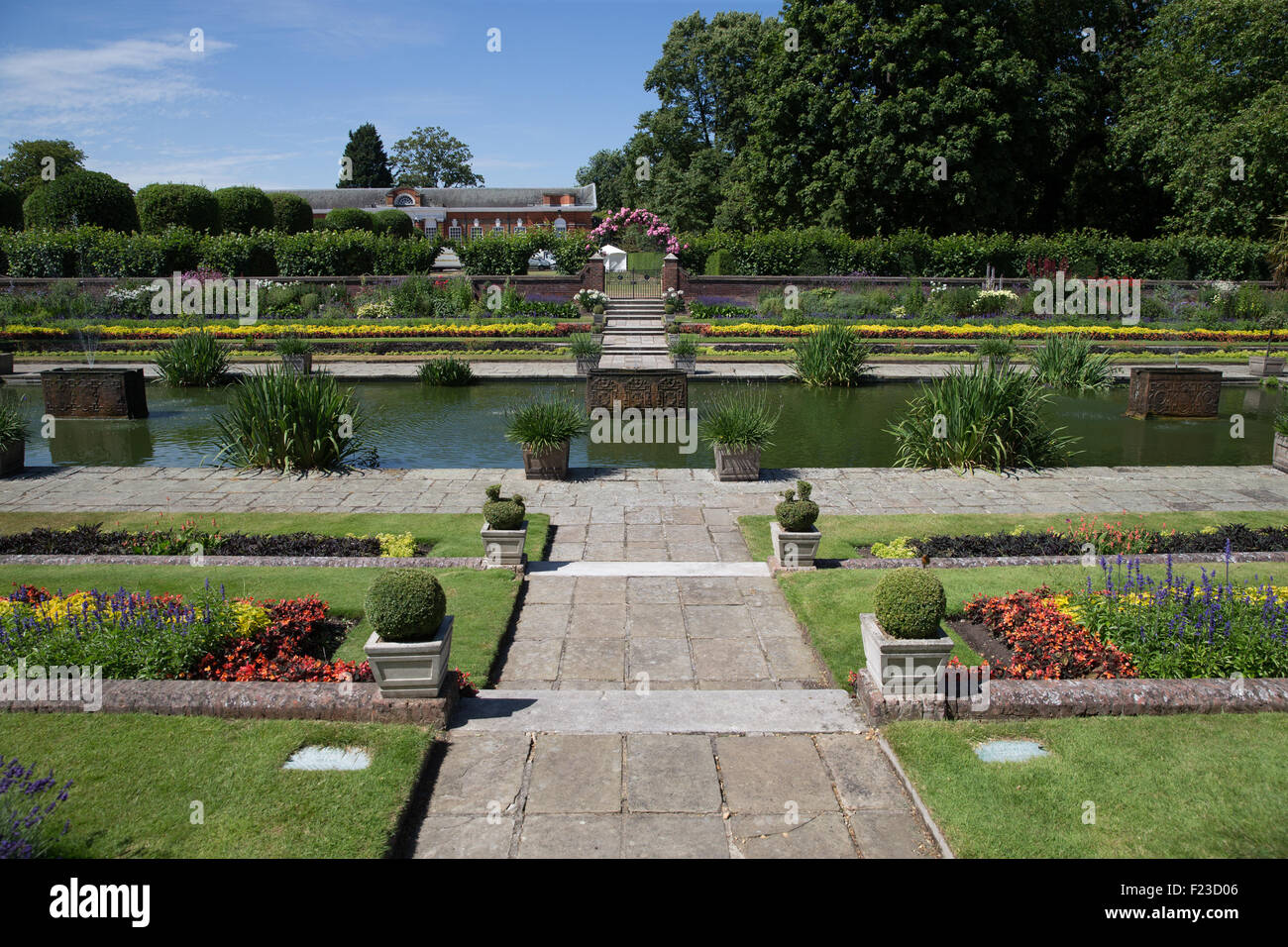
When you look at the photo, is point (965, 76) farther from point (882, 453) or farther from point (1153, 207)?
point (882, 453)

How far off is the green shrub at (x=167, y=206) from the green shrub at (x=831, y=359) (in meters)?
25.5

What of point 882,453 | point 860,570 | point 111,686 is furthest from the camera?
point 882,453

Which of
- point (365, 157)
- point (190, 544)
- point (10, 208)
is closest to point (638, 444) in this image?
point (190, 544)

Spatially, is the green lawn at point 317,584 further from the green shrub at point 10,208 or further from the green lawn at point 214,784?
Answer: the green shrub at point 10,208

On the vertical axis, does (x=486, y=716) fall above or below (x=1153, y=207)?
below

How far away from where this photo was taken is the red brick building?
61.5 meters

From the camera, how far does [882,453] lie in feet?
44.5

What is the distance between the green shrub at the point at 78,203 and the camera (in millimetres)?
31969

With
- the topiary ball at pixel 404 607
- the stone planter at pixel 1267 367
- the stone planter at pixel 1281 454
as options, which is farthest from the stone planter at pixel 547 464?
the stone planter at pixel 1267 367

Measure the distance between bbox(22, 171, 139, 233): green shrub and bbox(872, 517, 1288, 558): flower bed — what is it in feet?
110

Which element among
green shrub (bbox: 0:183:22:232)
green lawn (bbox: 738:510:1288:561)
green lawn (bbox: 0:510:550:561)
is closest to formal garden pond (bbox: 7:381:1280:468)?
green lawn (bbox: 0:510:550:561)

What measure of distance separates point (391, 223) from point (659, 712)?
158 ft
